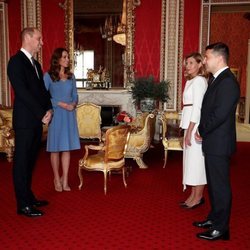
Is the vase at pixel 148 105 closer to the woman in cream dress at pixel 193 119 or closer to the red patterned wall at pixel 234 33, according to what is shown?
the woman in cream dress at pixel 193 119

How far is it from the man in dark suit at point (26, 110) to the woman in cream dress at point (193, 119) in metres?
1.36

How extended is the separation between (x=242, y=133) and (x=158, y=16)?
4.04 metres

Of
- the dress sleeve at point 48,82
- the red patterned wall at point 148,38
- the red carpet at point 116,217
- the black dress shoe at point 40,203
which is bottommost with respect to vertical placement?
the red carpet at point 116,217

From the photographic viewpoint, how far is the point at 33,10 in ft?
26.5

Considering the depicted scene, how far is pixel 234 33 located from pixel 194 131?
11.9 metres

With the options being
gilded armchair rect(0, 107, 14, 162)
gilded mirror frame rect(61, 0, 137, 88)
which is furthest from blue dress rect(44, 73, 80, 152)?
gilded mirror frame rect(61, 0, 137, 88)

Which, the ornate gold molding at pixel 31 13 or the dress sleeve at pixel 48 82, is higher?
the ornate gold molding at pixel 31 13

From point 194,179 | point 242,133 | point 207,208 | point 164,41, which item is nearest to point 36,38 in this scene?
point 194,179

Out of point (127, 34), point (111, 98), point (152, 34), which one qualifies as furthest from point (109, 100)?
point (152, 34)

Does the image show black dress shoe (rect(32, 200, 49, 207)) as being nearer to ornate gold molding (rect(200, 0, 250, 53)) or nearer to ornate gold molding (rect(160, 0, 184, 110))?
ornate gold molding (rect(160, 0, 184, 110))

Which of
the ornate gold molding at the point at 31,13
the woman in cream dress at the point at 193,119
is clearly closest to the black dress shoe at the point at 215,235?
the woman in cream dress at the point at 193,119

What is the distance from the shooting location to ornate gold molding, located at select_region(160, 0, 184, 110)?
25.1ft

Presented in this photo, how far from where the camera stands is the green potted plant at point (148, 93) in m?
6.74

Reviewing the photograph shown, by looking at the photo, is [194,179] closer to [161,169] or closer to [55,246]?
[55,246]
